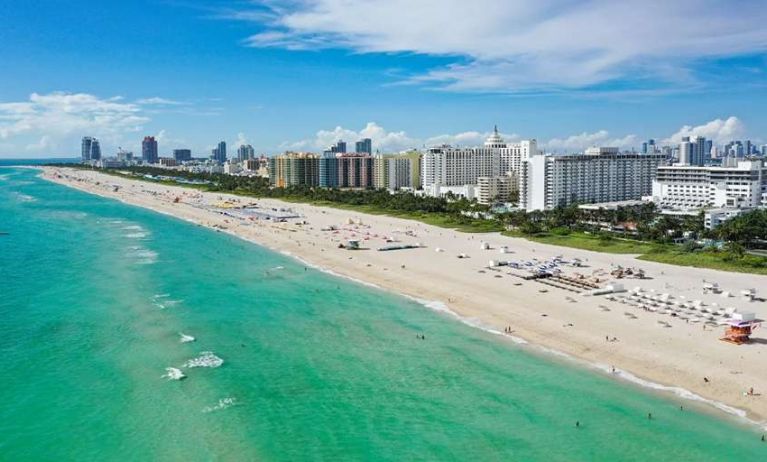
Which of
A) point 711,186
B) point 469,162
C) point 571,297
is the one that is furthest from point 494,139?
point 571,297

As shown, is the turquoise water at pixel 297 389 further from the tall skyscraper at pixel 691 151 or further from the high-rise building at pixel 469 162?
the tall skyscraper at pixel 691 151

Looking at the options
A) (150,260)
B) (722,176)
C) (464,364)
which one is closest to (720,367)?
(464,364)

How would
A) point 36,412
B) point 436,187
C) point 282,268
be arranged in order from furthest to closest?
point 436,187 → point 282,268 → point 36,412

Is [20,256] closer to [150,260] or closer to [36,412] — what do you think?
[150,260]

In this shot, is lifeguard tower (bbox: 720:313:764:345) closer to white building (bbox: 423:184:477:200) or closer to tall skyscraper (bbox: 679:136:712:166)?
white building (bbox: 423:184:477:200)

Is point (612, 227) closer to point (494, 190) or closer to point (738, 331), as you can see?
point (494, 190)

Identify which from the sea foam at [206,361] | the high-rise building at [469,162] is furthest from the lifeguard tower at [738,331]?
the high-rise building at [469,162]
